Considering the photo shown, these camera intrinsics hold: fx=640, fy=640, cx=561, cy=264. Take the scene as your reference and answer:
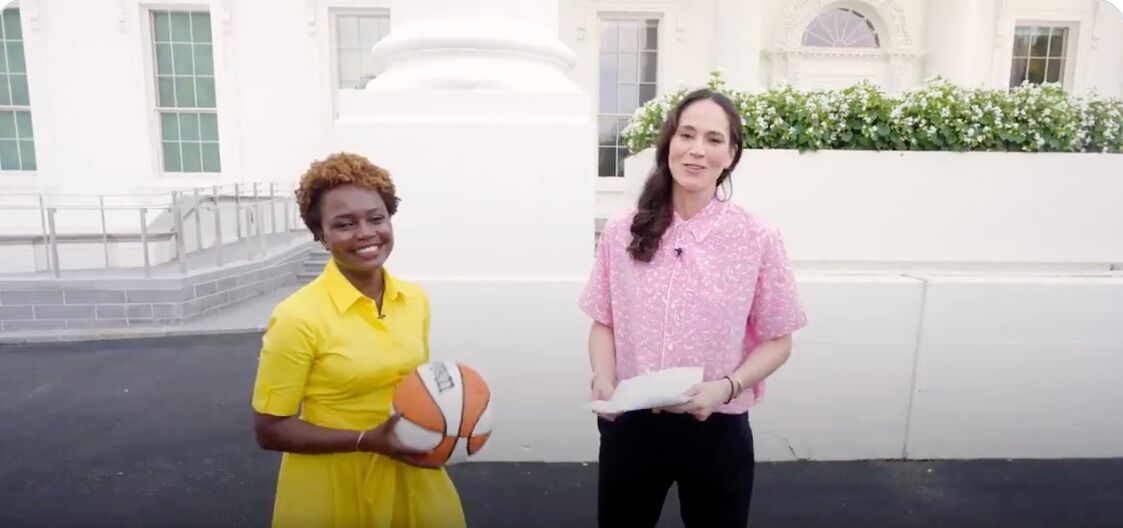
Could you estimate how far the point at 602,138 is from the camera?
409 inches

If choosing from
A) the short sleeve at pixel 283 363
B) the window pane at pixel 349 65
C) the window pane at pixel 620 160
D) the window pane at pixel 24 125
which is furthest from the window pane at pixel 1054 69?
the window pane at pixel 24 125

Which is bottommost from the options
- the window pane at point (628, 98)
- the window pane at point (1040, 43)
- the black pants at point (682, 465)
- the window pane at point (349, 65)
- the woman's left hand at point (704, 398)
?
the black pants at point (682, 465)

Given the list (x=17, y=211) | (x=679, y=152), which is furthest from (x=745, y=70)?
(x=17, y=211)

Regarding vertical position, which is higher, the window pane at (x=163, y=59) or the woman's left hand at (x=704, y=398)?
the window pane at (x=163, y=59)

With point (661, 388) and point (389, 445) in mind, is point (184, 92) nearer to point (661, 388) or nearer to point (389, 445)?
point (389, 445)

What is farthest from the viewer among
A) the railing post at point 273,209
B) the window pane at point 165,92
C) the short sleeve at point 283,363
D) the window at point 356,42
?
the window pane at point 165,92

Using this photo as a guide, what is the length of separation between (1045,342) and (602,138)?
7.73 meters

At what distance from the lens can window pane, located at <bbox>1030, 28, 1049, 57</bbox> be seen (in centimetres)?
1032

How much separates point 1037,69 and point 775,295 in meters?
11.7

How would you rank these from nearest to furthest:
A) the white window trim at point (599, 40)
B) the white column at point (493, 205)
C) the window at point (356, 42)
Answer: the white column at point (493, 205), the white window trim at point (599, 40), the window at point (356, 42)

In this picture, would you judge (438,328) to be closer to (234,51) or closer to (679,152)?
(679,152)

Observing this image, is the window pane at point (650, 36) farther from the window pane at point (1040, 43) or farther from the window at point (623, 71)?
the window pane at point (1040, 43)

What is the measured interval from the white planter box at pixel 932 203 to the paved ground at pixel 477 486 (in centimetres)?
114

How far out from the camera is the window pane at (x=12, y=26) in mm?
9930
